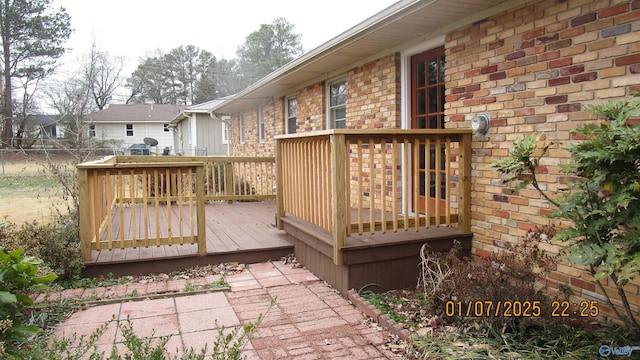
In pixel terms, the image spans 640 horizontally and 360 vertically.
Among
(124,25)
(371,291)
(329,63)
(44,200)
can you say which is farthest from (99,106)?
(371,291)

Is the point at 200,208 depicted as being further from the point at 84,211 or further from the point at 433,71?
the point at 433,71

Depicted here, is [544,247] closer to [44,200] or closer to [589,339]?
[589,339]

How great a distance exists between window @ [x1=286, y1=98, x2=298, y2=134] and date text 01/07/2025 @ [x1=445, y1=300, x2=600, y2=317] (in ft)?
24.4

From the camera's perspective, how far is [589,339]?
313 cm

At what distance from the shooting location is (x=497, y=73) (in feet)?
14.2

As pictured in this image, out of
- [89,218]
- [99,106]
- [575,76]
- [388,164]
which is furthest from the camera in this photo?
[99,106]

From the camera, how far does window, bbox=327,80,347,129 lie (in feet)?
25.7

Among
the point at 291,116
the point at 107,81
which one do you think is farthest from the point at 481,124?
the point at 107,81

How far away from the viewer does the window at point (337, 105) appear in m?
7.83

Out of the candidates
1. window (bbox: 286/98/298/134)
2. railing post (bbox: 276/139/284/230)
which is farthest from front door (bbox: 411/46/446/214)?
window (bbox: 286/98/298/134)

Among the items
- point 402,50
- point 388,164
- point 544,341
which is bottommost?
point 544,341

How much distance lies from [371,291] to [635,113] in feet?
8.51

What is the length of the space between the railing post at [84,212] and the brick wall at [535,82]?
12.5ft

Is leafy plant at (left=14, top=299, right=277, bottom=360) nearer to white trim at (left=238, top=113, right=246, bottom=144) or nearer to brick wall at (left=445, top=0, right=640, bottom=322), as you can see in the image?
brick wall at (left=445, top=0, right=640, bottom=322)
